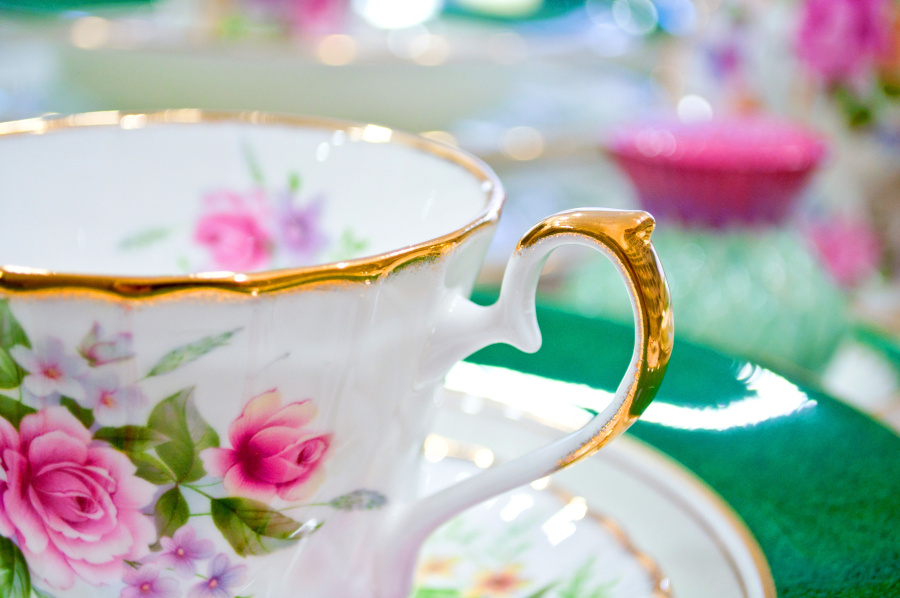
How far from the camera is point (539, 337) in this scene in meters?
0.24

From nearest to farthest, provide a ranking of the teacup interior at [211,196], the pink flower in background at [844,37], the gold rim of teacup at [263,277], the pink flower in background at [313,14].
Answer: the gold rim of teacup at [263,277], the teacup interior at [211,196], the pink flower in background at [844,37], the pink flower in background at [313,14]

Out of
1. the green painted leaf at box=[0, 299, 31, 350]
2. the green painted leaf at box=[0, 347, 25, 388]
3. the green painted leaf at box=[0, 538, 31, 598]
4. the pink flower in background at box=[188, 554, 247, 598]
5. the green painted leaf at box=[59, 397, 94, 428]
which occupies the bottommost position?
the green painted leaf at box=[0, 538, 31, 598]

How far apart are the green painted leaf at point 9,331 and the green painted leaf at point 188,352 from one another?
0.09 feet

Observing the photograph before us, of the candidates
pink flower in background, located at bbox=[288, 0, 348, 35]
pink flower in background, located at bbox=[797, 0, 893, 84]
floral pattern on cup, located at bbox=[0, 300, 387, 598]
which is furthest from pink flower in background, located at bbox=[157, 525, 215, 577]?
pink flower in background, located at bbox=[288, 0, 348, 35]

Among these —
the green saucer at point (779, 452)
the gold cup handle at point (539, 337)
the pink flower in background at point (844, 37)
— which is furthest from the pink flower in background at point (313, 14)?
the gold cup handle at point (539, 337)

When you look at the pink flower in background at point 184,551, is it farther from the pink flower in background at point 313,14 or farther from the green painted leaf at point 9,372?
the pink flower in background at point 313,14

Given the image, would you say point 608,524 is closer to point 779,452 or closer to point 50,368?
point 779,452

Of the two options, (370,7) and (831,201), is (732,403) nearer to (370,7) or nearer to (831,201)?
(831,201)

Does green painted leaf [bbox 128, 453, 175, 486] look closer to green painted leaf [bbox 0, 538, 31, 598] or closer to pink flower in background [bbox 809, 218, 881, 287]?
green painted leaf [bbox 0, 538, 31, 598]

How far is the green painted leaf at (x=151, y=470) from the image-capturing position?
204 millimetres

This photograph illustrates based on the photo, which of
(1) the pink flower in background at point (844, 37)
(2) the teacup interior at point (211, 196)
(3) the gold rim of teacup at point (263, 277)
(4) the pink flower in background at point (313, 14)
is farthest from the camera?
(4) the pink flower in background at point (313, 14)

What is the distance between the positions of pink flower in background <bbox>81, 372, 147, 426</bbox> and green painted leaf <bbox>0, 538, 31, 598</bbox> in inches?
2.2

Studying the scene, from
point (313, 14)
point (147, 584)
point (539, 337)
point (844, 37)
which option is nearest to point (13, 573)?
point (147, 584)

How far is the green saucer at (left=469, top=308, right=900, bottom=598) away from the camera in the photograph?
0.25 meters
